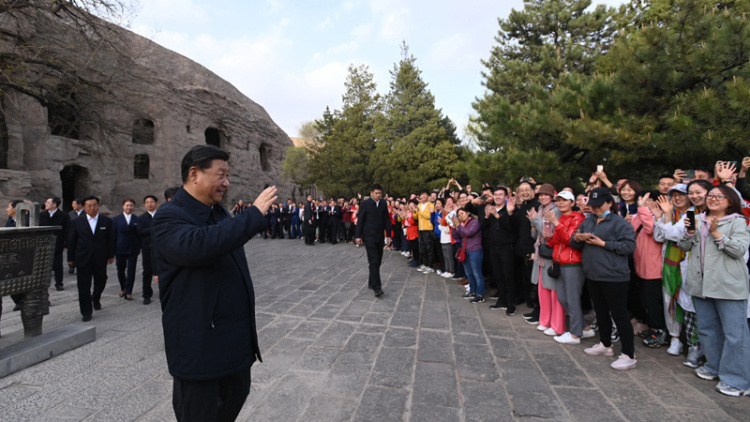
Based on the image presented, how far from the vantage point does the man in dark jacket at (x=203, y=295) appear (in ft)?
5.23

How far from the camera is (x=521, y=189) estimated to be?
519cm

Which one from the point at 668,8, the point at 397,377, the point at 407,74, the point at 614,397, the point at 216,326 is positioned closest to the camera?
the point at 216,326

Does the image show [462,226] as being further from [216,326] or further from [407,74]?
[407,74]

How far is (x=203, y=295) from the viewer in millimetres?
1645

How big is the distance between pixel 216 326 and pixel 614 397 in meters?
3.21

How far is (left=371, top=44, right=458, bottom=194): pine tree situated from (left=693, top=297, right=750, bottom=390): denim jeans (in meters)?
20.5

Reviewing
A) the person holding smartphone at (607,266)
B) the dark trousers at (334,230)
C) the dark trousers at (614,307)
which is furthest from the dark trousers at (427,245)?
the dark trousers at (334,230)

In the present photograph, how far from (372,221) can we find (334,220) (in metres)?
8.54

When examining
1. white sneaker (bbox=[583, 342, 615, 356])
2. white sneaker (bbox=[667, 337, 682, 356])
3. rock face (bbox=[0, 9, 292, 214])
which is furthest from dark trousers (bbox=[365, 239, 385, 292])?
rock face (bbox=[0, 9, 292, 214])

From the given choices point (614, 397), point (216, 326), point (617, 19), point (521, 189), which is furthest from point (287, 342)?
point (617, 19)

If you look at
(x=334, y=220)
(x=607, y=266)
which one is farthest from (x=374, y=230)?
(x=334, y=220)

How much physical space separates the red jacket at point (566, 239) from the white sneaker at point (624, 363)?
1054mm

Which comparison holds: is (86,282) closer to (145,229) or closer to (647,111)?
(145,229)

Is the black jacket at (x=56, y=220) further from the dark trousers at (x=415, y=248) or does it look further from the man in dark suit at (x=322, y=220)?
the man in dark suit at (x=322, y=220)
